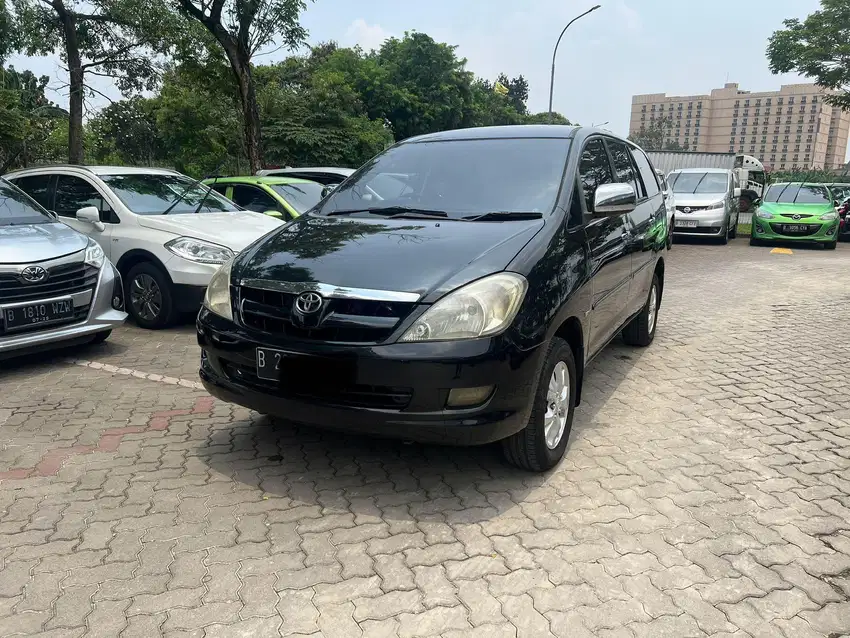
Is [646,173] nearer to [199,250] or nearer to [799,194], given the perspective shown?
[199,250]

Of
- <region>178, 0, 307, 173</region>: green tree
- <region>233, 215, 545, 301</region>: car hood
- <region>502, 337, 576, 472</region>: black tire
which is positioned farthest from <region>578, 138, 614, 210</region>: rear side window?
<region>178, 0, 307, 173</region>: green tree

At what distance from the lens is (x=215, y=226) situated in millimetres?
6859

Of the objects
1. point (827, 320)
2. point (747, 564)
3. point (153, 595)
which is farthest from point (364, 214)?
point (827, 320)

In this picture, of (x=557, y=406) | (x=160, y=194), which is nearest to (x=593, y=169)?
(x=557, y=406)

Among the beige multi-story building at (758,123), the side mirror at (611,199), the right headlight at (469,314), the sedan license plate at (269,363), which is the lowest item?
the sedan license plate at (269,363)

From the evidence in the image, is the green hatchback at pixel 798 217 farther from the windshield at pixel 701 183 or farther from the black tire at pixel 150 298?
the black tire at pixel 150 298

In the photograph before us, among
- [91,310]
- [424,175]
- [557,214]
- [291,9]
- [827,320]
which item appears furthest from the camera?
[291,9]

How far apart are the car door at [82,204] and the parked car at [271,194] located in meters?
1.97

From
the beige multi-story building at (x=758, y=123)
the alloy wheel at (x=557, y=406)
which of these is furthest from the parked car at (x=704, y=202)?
the beige multi-story building at (x=758, y=123)

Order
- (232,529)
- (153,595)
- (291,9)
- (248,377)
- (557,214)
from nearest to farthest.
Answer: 1. (153,595)
2. (232,529)
3. (248,377)
4. (557,214)
5. (291,9)

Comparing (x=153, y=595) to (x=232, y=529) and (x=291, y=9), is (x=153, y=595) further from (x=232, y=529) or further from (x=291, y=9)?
(x=291, y=9)

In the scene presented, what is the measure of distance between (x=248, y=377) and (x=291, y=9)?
1189 cm

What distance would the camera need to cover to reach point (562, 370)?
3.51 metres

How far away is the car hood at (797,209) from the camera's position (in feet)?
51.3
